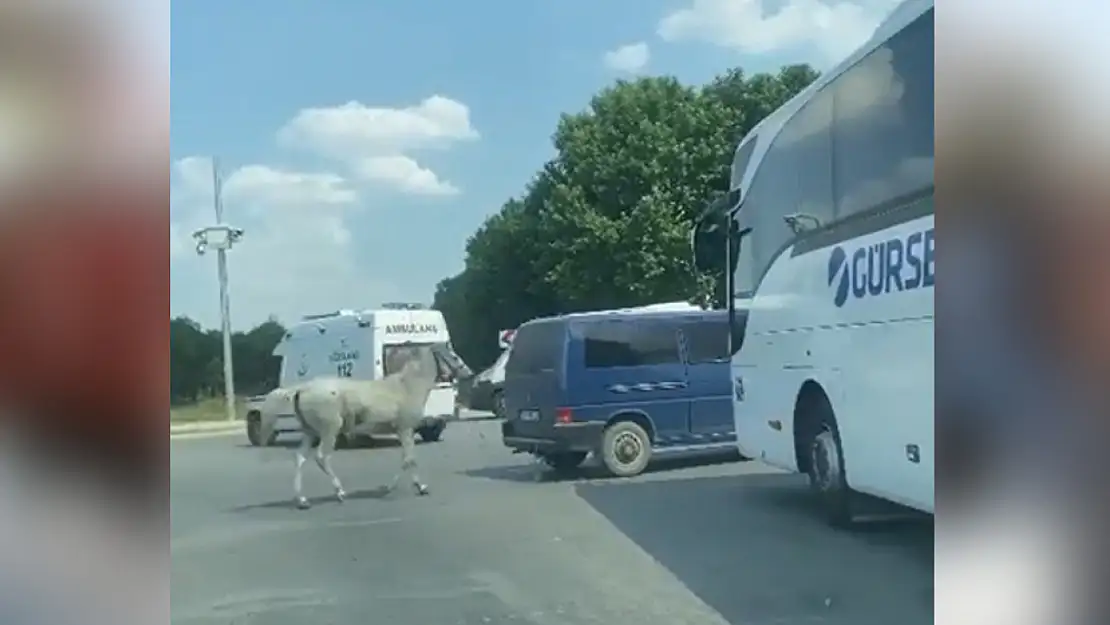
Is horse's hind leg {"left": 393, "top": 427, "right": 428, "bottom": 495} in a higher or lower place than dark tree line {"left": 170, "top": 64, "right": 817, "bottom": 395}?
lower

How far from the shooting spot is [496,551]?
2449 mm

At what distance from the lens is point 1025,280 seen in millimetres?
2299

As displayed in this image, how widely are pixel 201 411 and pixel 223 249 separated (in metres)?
0.33

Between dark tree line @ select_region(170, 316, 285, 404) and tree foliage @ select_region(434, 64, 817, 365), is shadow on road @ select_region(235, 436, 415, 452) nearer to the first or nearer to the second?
dark tree line @ select_region(170, 316, 285, 404)

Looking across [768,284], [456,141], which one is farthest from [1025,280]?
[456,141]

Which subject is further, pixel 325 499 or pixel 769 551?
pixel 769 551

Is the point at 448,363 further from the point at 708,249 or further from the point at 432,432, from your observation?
the point at 708,249

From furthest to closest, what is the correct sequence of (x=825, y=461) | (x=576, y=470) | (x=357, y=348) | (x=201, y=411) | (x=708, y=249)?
(x=825, y=461), (x=708, y=249), (x=576, y=470), (x=357, y=348), (x=201, y=411)

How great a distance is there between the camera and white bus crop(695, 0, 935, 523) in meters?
2.42

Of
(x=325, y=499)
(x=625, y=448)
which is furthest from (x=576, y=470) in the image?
(x=325, y=499)

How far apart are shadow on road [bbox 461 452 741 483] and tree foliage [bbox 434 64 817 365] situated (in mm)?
263

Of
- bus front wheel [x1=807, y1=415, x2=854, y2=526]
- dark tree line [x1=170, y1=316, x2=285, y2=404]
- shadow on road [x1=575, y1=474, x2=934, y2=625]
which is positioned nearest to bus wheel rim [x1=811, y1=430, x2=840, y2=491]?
bus front wheel [x1=807, y1=415, x2=854, y2=526]

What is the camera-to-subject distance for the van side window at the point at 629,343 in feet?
8.24

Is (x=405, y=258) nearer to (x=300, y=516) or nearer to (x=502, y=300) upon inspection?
(x=502, y=300)
